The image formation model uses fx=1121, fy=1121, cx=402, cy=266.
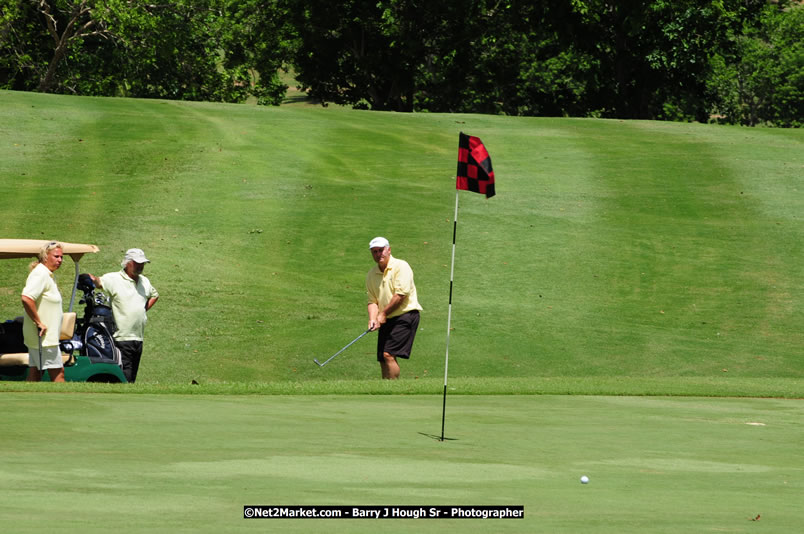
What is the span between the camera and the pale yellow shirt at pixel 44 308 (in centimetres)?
1149

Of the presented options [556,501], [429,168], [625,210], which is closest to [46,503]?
[556,501]

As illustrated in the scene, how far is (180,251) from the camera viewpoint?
64.8 ft

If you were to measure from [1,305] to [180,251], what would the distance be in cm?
375

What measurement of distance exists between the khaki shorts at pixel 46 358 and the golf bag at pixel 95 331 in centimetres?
65

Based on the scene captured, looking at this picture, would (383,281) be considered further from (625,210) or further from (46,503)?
(625,210)

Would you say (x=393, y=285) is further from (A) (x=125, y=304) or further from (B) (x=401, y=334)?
(A) (x=125, y=304)

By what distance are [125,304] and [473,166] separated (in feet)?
15.0

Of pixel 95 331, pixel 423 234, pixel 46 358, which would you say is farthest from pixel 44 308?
pixel 423 234

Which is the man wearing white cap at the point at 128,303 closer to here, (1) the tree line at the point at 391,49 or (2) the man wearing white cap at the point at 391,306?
(2) the man wearing white cap at the point at 391,306

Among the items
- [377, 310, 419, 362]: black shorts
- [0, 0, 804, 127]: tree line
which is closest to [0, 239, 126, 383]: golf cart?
[377, 310, 419, 362]: black shorts

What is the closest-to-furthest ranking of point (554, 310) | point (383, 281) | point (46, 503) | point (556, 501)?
point (46, 503) → point (556, 501) → point (383, 281) → point (554, 310)

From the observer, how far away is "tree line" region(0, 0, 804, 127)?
155ft

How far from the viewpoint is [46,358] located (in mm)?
11516

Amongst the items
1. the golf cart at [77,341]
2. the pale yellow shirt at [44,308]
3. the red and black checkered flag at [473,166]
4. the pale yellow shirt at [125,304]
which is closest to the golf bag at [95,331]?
the golf cart at [77,341]
